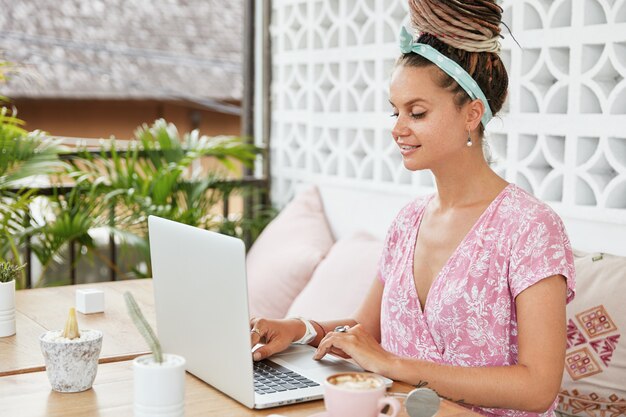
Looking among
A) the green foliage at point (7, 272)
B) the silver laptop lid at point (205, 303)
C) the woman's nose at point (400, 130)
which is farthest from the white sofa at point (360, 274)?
the green foliage at point (7, 272)

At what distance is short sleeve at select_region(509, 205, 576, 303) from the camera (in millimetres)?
1860

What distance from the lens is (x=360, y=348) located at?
69.3 inches

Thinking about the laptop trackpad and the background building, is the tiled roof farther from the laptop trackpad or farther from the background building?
the laptop trackpad

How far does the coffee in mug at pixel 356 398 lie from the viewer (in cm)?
140

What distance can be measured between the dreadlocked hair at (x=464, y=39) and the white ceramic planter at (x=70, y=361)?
88 cm

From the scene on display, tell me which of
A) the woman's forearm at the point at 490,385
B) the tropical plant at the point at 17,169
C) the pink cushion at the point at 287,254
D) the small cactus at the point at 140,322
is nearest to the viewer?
the small cactus at the point at 140,322

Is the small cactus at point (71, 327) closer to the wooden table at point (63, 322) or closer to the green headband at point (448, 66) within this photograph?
the wooden table at point (63, 322)

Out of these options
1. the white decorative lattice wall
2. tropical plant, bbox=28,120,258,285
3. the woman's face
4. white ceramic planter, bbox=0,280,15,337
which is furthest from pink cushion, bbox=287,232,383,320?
white ceramic planter, bbox=0,280,15,337

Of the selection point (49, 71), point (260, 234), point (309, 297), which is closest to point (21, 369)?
point (309, 297)

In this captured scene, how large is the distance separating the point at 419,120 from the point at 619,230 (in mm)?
862

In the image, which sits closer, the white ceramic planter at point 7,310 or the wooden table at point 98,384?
the wooden table at point 98,384

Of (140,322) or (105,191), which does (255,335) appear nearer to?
(140,322)

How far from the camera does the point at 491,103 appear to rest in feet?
6.86

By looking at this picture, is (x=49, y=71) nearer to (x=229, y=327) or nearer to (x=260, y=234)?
(x=260, y=234)
